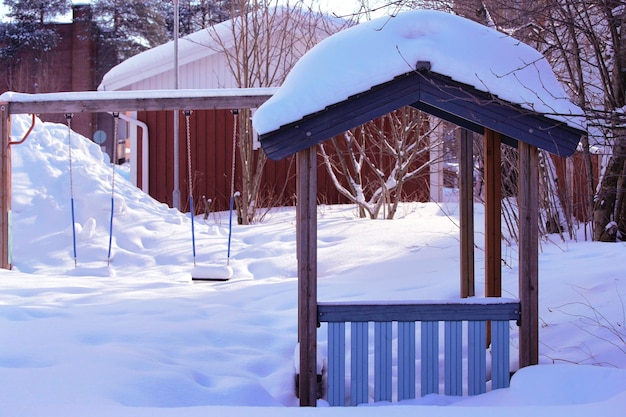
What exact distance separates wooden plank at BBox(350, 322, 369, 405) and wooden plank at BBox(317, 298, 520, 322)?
11 centimetres

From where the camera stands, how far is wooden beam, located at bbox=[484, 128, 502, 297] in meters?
6.04

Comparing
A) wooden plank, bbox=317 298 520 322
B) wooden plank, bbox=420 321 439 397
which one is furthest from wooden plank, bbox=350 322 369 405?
wooden plank, bbox=420 321 439 397

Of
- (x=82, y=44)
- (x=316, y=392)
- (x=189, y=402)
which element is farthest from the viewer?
(x=82, y=44)

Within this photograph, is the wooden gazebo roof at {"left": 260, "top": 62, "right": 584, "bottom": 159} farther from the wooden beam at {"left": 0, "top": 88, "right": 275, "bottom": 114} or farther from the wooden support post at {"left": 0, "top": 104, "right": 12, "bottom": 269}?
the wooden support post at {"left": 0, "top": 104, "right": 12, "bottom": 269}

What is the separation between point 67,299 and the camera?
335 inches

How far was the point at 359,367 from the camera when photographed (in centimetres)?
539

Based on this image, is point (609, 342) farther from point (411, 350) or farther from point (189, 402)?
point (189, 402)

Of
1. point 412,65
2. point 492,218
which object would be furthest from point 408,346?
point 412,65

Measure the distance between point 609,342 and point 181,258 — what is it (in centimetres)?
800

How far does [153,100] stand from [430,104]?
5672mm

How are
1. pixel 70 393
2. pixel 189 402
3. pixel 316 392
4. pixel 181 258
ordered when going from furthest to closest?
pixel 181 258 < pixel 316 392 < pixel 189 402 < pixel 70 393

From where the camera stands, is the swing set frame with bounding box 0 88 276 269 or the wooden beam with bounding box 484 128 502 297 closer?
the wooden beam with bounding box 484 128 502 297

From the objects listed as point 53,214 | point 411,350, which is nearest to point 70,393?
point 411,350

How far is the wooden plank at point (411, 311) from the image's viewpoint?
538 cm
